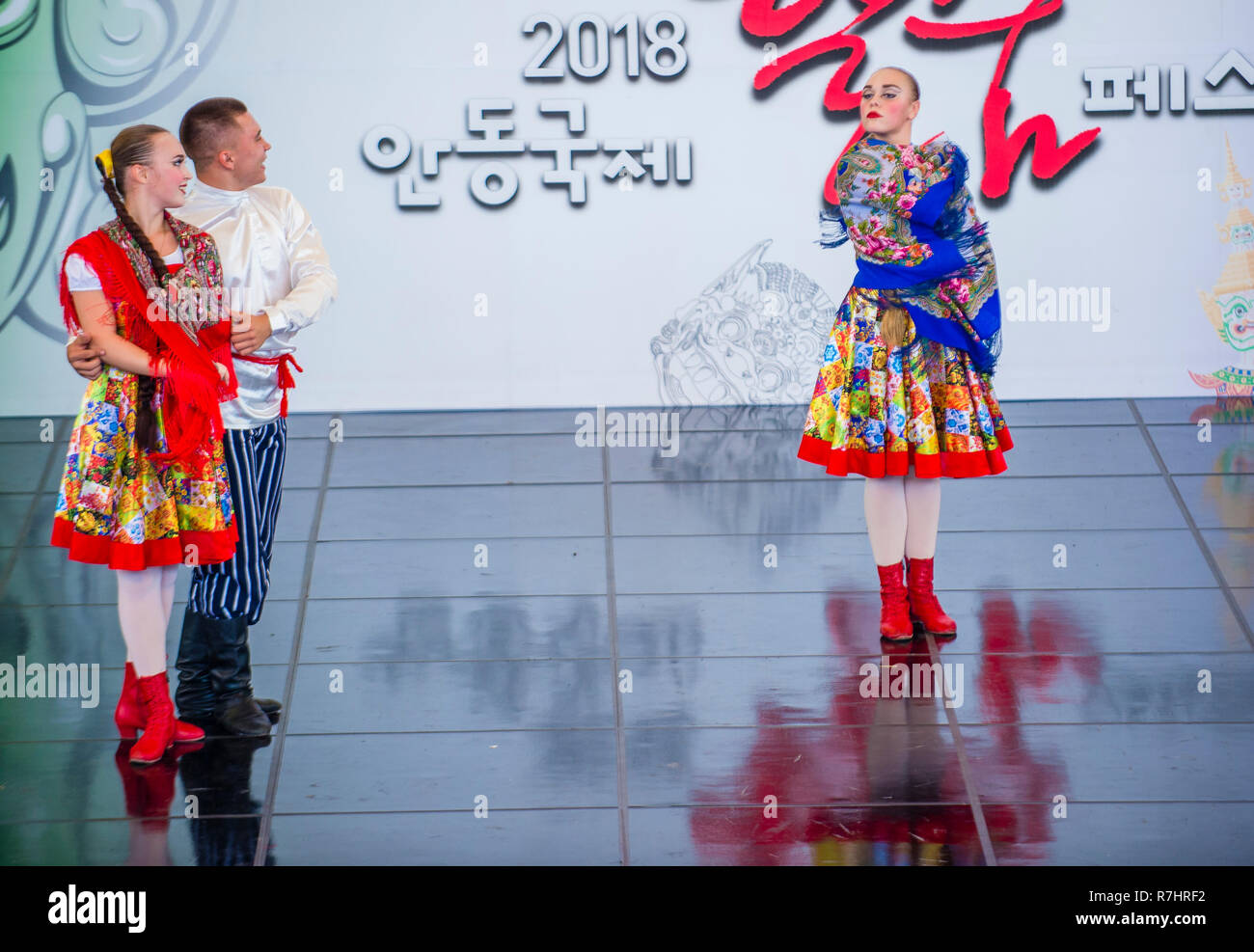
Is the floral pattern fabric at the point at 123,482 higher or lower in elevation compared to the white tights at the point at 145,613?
higher

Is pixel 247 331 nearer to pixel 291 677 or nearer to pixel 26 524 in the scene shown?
pixel 291 677

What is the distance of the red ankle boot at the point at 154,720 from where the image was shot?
3518 millimetres

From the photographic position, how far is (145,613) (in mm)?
3473

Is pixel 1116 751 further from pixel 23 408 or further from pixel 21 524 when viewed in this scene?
pixel 23 408

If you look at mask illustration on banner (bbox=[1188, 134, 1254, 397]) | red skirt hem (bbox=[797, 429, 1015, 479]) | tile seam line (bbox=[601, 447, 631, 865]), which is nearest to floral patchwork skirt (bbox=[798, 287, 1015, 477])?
red skirt hem (bbox=[797, 429, 1015, 479])

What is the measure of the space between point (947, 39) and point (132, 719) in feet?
13.3

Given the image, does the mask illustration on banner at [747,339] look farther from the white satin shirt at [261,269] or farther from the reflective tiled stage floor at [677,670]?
the white satin shirt at [261,269]

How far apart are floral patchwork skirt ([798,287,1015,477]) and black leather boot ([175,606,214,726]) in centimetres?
156

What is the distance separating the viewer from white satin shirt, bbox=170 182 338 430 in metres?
3.55

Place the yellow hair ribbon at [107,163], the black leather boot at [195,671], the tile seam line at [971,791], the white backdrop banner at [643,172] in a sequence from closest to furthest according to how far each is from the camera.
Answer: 1. the tile seam line at [971,791]
2. the yellow hair ribbon at [107,163]
3. the black leather boot at [195,671]
4. the white backdrop banner at [643,172]

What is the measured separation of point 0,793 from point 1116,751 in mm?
2380

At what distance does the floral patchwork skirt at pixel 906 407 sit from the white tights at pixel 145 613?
1.62 m

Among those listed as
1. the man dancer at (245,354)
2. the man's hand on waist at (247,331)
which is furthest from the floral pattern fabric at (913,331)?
the man's hand on waist at (247,331)

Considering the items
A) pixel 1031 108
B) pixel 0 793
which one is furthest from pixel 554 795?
pixel 1031 108
